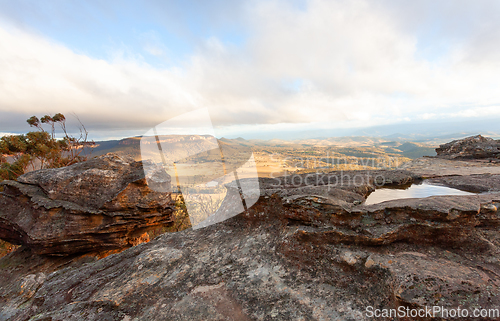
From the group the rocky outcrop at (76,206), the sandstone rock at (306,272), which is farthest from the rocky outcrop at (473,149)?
the rocky outcrop at (76,206)

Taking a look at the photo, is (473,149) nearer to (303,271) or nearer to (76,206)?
(303,271)

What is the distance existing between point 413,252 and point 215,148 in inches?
278

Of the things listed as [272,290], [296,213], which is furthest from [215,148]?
[272,290]

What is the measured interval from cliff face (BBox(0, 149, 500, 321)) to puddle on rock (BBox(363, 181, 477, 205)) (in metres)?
2.58

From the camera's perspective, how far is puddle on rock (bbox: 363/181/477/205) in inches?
316

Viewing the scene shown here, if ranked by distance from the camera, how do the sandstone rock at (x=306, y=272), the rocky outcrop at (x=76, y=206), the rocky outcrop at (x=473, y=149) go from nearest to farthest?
the sandstone rock at (x=306, y=272) → the rocky outcrop at (x=76, y=206) → the rocky outcrop at (x=473, y=149)

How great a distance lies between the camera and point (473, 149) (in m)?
14.4

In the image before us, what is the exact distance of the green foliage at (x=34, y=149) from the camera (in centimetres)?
1992

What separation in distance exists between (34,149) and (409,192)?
3550 cm

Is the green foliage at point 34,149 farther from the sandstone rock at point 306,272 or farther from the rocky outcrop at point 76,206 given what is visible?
the sandstone rock at point 306,272

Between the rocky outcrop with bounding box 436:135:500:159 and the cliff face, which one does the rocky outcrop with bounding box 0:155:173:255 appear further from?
the rocky outcrop with bounding box 436:135:500:159

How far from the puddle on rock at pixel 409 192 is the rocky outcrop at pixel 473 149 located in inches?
362

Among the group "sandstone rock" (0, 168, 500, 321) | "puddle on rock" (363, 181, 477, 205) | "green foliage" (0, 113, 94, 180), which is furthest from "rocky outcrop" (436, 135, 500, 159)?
"green foliage" (0, 113, 94, 180)

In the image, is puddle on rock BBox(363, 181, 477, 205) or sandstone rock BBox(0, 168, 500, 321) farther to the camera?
puddle on rock BBox(363, 181, 477, 205)
